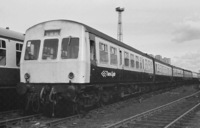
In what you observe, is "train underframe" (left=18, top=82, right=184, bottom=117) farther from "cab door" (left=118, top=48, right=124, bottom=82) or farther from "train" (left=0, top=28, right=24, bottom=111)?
"train" (left=0, top=28, right=24, bottom=111)

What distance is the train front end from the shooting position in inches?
372

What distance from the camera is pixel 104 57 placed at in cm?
1134

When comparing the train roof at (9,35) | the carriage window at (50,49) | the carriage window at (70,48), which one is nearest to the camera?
the carriage window at (70,48)

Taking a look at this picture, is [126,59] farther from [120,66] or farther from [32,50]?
[32,50]

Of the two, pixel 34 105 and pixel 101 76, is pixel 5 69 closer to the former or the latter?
pixel 34 105

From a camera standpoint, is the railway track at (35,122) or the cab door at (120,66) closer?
the railway track at (35,122)

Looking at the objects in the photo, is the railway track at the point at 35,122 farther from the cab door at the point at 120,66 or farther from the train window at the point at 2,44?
the cab door at the point at 120,66

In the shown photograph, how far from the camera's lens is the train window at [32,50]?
33.8ft

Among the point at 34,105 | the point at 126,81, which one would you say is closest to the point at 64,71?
the point at 34,105

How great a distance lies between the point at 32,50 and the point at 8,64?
4.58 feet

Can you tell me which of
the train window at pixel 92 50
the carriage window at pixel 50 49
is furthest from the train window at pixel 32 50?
the train window at pixel 92 50

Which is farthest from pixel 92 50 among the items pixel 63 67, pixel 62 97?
pixel 62 97

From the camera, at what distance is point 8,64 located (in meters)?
11.0

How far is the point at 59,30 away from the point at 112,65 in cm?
319
